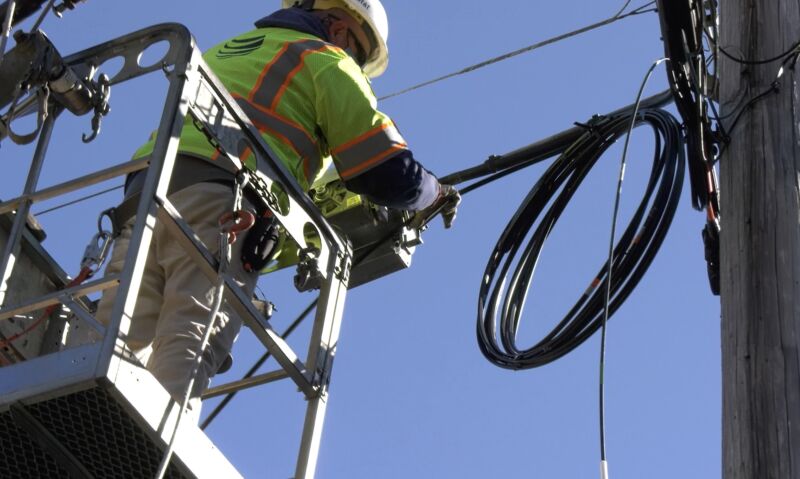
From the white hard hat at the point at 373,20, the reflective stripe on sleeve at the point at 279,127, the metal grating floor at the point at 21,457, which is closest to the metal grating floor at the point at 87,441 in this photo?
the metal grating floor at the point at 21,457

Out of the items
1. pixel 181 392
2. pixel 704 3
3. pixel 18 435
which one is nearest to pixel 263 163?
pixel 181 392

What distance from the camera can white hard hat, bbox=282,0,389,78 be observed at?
7.96 metres

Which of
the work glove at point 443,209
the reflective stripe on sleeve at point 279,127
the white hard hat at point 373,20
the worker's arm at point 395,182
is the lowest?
the worker's arm at point 395,182

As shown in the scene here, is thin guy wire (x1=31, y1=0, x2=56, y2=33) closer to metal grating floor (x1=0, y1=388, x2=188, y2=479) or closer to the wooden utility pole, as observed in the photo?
metal grating floor (x1=0, y1=388, x2=188, y2=479)

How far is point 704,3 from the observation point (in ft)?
26.8

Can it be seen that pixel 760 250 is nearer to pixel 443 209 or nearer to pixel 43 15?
pixel 443 209

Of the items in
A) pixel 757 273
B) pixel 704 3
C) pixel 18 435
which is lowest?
pixel 18 435

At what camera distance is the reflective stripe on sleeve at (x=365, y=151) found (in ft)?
22.5

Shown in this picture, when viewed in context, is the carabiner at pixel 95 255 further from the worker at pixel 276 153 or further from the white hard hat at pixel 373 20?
the white hard hat at pixel 373 20

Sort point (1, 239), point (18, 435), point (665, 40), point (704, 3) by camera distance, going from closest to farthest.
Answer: point (18, 435) < point (1, 239) < point (665, 40) < point (704, 3)

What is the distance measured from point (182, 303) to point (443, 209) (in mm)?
1849

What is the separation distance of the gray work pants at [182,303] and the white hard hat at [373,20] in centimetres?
176

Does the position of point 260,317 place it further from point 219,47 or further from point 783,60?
point 783,60

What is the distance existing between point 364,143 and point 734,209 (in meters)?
1.55
